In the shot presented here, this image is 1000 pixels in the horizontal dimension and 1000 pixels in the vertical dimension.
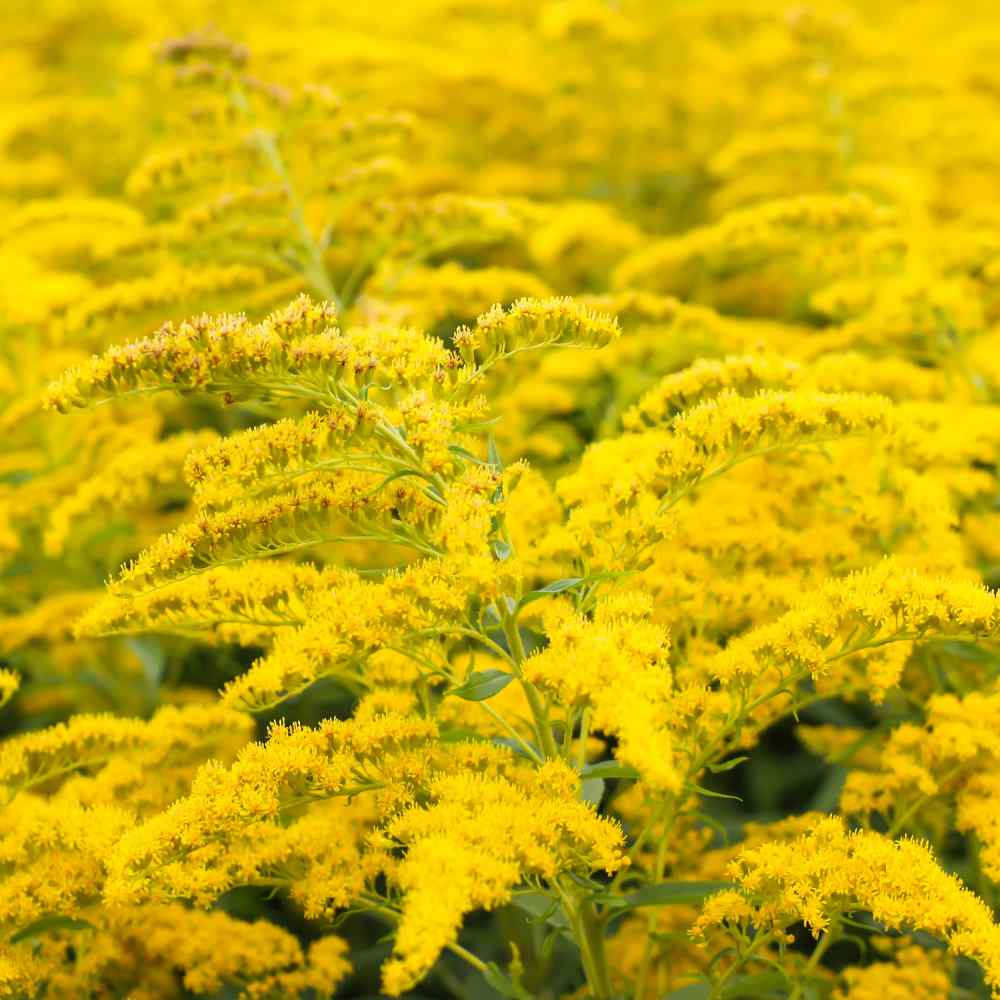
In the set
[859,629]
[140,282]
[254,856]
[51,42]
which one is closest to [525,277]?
[140,282]

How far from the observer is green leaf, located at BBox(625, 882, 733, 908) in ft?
7.80

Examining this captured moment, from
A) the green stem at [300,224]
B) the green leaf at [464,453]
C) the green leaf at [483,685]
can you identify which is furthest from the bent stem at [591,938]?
the green stem at [300,224]

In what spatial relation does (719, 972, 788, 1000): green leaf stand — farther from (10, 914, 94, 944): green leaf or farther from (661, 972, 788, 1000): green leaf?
(10, 914, 94, 944): green leaf

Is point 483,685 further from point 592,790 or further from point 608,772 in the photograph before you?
point 592,790

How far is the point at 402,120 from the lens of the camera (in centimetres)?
403

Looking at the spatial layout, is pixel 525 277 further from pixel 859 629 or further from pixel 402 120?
pixel 859 629

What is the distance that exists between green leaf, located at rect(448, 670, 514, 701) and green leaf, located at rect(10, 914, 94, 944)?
936mm

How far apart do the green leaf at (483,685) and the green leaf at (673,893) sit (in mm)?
456

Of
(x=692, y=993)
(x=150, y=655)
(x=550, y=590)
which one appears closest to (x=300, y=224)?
(x=150, y=655)

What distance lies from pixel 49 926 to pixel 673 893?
1.21 m

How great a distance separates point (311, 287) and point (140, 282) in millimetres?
571

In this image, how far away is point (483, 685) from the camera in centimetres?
230

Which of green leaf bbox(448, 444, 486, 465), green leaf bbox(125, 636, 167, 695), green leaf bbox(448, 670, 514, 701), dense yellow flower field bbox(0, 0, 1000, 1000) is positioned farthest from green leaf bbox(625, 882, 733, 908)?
green leaf bbox(125, 636, 167, 695)

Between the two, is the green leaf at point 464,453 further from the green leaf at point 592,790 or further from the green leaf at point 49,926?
the green leaf at point 49,926
